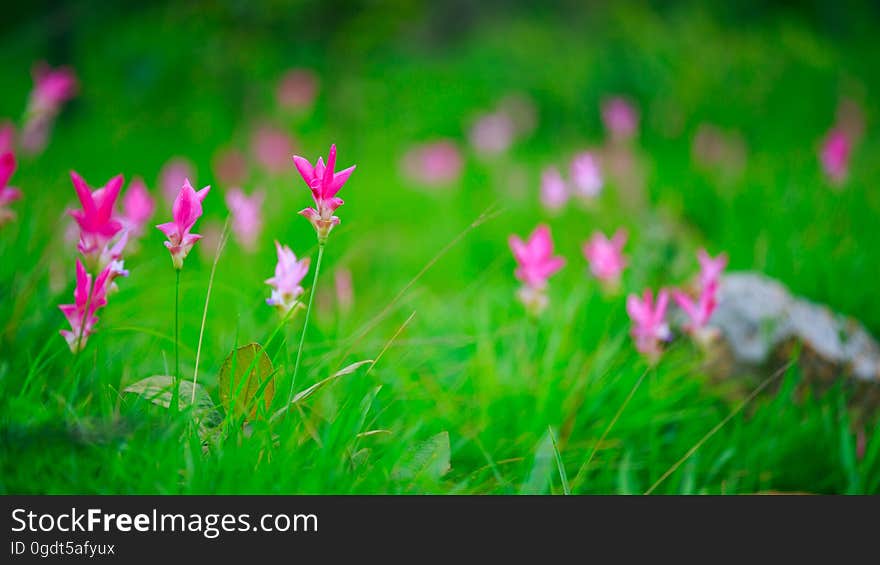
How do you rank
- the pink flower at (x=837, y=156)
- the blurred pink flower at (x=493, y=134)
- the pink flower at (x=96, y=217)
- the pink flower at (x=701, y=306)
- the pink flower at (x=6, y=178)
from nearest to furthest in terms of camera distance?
1. the pink flower at (x=96, y=217)
2. the pink flower at (x=6, y=178)
3. the pink flower at (x=701, y=306)
4. the pink flower at (x=837, y=156)
5. the blurred pink flower at (x=493, y=134)

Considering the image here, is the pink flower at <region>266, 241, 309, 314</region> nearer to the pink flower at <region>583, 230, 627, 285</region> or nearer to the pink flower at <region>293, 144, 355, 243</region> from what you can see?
the pink flower at <region>293, 144, 355, 243</region>

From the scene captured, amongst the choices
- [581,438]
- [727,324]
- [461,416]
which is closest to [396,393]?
[461,416]

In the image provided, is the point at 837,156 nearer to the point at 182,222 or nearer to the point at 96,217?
the point at 182,222

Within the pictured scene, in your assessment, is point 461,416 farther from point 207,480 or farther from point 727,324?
point 727,324

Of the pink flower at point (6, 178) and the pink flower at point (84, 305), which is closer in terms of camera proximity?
the pink flower at point (84, 305)

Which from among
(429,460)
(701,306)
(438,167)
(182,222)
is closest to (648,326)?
(701,306)

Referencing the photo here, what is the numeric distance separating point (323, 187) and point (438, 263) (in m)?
1.76

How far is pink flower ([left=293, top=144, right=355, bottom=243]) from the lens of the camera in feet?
3.21

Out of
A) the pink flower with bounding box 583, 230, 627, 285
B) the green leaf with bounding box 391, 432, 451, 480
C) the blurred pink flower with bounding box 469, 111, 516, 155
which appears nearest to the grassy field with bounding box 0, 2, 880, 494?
the green leaf with bounding box 391, 432, 451, 480

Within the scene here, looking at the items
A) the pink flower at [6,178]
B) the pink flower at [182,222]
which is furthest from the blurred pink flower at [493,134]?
the pink flower at [182,222]

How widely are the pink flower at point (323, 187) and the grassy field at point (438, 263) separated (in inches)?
8.0

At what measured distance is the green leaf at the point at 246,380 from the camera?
3.43 ft

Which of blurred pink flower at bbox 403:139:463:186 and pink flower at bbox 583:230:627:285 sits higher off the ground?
blurred pink flower at bbox 403:139:463:186

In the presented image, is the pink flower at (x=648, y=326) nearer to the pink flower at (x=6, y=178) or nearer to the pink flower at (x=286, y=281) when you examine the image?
the pink flower at (x=286, y=281)
